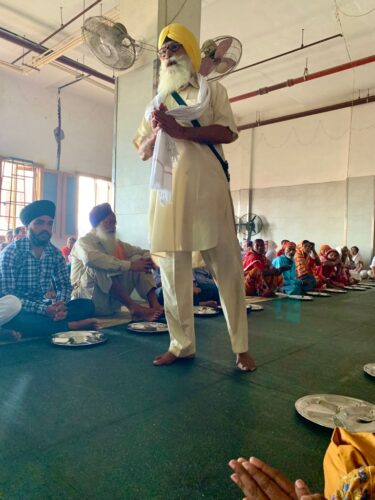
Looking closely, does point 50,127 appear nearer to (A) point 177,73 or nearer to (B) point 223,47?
(B) point 223,47

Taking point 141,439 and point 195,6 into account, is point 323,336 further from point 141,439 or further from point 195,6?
point 195,6

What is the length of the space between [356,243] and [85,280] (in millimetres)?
7594

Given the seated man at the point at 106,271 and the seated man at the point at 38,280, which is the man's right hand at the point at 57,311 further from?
the seated man at the point at 106,271

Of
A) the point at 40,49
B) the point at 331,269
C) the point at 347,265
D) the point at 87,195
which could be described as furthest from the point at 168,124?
the point at 87,195

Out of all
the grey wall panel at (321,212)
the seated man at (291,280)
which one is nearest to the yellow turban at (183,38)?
the seated man at (291,280)

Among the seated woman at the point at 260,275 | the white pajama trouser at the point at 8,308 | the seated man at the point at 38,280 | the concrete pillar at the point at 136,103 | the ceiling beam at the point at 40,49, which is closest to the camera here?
the white pajama trouser at the point at 8,308

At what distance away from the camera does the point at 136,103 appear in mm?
4055

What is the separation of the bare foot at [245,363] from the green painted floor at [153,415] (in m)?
0.05

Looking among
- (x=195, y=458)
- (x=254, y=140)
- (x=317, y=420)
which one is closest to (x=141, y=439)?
(x=195, y=458)

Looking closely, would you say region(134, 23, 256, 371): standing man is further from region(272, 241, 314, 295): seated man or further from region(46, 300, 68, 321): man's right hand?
region(272, 241, 314, 295): seated man

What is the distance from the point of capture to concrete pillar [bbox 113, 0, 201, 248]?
3916 mm

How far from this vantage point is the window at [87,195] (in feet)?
31.8

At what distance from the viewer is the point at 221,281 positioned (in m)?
1.87

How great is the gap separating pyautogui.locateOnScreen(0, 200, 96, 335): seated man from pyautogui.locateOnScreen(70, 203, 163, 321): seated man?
1.28 ft
